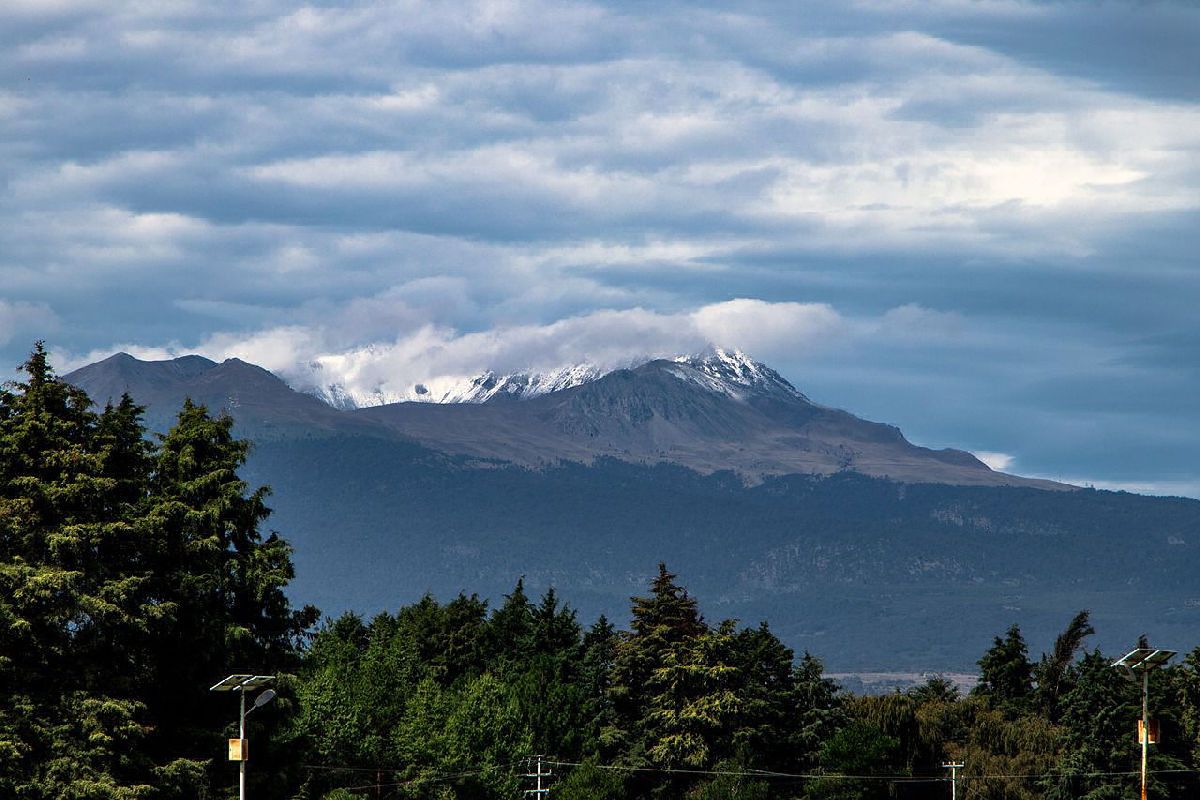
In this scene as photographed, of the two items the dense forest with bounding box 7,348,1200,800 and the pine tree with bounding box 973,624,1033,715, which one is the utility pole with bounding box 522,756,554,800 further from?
the pine tree with bounding box 973,624,1033,715

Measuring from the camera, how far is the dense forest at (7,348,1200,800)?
7456 cm

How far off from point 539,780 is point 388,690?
13.4 m

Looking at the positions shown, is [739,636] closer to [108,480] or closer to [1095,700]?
[1095,700]

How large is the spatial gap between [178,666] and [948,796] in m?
76.9

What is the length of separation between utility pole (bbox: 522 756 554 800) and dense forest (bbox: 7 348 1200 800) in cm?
57

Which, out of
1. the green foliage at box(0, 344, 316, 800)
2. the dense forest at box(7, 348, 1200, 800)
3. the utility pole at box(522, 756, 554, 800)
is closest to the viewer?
the green foliage at box(0, 344, 316, 800)

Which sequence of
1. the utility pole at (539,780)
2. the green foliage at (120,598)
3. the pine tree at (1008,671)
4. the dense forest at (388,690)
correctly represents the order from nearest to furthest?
1. the green foliage at (120,598)
2. the dense forest at (388,690)
3. the utility pole at (539,780)
4. the pine tree at (1008,671)

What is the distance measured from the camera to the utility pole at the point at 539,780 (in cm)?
12425

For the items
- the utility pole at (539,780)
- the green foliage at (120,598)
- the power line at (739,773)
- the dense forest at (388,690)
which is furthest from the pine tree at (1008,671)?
the green foliage at (120,598)

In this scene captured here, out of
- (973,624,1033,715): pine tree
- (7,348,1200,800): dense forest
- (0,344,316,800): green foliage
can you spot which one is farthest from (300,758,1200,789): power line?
(0,344,316,800): green foliage

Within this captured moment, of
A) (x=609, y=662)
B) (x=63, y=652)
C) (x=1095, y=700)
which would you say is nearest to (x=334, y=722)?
(x=609, y=662)

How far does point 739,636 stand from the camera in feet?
465

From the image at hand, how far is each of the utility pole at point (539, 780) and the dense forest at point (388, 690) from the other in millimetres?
568

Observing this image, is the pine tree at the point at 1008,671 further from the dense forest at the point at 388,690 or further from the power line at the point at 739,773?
the power line at the point at 739,773
